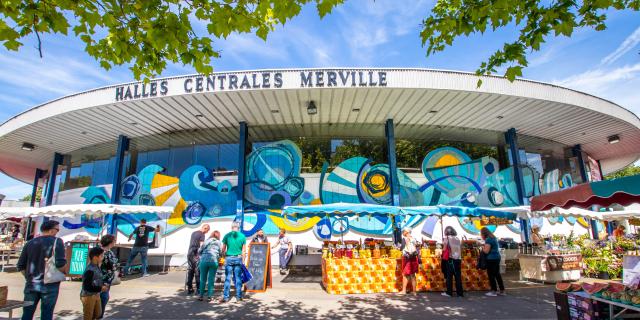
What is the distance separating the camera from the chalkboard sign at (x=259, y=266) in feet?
27.2

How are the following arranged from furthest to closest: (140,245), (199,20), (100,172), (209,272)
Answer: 1. (100,172)
2. (140,245)
3. (209,272)
4. (199,20)

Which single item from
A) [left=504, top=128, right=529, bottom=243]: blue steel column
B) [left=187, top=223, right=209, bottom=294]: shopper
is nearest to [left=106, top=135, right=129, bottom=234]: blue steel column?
[left=187, top=223, right=209, bottom=294]: shopper

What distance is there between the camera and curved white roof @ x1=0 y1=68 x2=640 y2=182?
35.1 feet

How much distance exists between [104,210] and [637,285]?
12744mm

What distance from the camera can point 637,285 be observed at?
4285 mm

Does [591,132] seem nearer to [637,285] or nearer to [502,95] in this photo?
[502,95]

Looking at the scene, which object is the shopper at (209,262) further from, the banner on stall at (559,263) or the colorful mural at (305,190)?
the banner on stall at (559,263)

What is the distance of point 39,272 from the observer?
454 cm

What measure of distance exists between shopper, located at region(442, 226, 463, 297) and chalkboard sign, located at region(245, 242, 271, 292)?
4.24 m

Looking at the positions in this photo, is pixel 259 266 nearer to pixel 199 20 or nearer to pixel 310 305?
pixel 310 305

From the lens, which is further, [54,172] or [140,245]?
[54,172]

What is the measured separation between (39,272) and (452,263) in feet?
24.8

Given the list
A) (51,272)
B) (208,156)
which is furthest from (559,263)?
(208,156)

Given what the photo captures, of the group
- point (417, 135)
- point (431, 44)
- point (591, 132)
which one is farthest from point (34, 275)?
point (591, 132)
